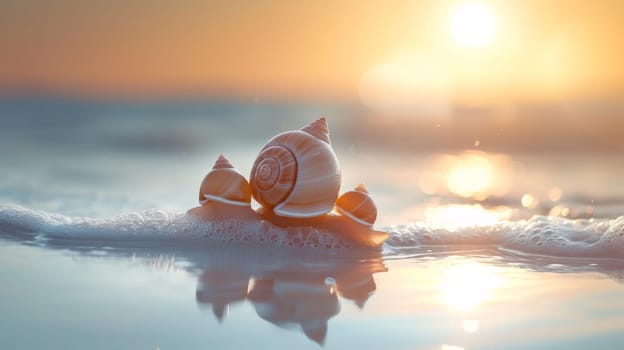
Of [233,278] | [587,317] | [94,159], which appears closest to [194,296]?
[233,278]

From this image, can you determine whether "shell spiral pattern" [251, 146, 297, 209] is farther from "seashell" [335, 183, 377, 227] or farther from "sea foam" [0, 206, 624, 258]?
"seashell" [335, 183, 377, 227]

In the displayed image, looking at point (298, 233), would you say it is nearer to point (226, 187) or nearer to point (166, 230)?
point (226, 187)

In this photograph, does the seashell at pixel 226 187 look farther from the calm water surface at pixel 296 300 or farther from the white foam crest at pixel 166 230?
the calm water surface at pixel 296 300

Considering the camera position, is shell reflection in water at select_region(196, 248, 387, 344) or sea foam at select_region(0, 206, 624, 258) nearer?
shell reflection in water at select_region(196, 248, 387, 344)

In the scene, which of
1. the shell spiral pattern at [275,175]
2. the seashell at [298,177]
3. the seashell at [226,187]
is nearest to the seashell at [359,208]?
the seashell at [298,177]

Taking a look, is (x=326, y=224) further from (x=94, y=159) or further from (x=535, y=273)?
(x=94, y=159)

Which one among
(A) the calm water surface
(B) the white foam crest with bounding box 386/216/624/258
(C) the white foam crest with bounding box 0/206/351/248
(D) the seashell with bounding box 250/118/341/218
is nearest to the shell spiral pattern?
(D) the seashell with bounding box 250/118/341/218
